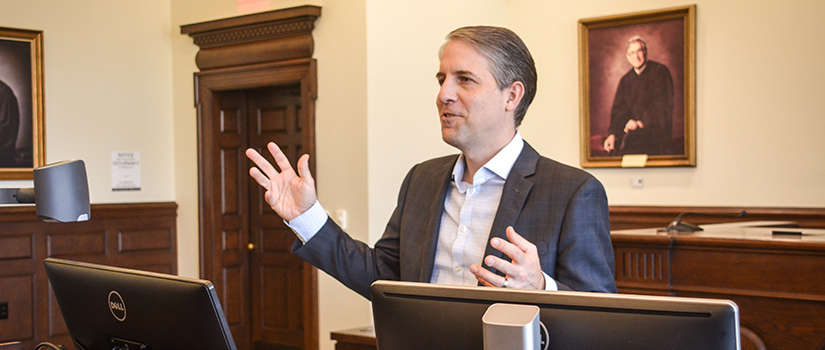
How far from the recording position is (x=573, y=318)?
1106 mm

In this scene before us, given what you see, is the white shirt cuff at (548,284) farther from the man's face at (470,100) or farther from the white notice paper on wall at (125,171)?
the white notice paper on wall at (125,171)

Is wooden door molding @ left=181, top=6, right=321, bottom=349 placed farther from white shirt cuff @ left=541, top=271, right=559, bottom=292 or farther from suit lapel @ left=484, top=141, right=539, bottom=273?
white shirt cuff @ left=541, top=271, right=559, bottom=292

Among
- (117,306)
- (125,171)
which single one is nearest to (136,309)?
(117,306)

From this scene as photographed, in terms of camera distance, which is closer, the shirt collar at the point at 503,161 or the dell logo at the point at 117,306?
the dell logo at the point at 117,306

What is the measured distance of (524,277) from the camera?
4.62ft

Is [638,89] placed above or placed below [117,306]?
above

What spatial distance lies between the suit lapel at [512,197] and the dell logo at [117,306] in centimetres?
83

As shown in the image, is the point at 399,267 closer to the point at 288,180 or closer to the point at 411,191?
the point at 411,191

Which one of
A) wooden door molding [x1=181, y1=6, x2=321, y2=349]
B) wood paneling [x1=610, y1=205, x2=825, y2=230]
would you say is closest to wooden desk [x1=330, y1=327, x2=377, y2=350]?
wooden door molding [x1=181, y1=6, x2=321, y2=349]

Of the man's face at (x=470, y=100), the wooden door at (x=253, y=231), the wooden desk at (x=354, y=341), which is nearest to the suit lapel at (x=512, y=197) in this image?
the man's face at (x=470, y=100)

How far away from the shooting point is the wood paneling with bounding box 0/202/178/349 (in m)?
5.40

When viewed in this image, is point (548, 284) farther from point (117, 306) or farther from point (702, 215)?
point (702, 215)

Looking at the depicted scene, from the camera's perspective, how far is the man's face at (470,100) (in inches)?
78.2

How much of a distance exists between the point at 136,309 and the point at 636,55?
4.95 m
